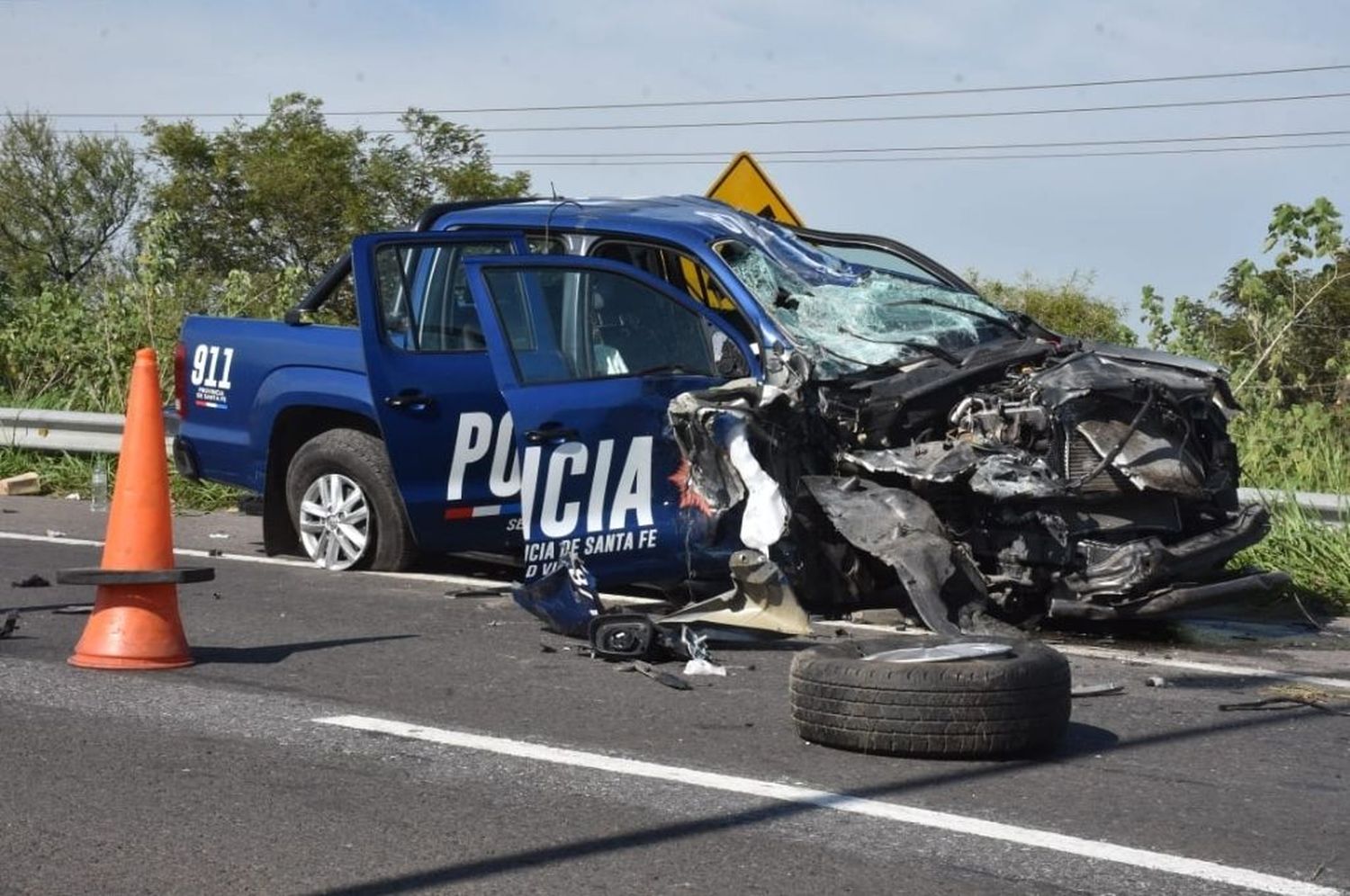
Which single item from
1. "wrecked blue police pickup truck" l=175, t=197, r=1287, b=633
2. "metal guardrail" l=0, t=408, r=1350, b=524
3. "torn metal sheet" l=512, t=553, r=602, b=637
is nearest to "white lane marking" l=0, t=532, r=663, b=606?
"wrecked blue police pickup truck" l=175, t=197, r=1287, b=633

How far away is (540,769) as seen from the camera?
5.08 meters

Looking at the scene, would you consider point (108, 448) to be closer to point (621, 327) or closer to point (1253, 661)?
point (621, 327)

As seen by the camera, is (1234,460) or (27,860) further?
(1234,460)

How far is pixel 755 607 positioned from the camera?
721 centimetres

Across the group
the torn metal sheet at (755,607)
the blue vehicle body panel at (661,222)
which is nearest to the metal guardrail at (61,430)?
the blue vehicle body panel at (661,222)

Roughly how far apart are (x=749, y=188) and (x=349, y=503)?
4.94 metres

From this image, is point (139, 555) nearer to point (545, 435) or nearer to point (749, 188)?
point (545, 435)

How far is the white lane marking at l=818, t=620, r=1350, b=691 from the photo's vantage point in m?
6.85

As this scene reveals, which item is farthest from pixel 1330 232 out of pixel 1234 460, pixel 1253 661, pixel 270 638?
pixel 270 638

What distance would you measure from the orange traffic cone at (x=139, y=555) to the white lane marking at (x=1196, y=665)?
2870 millimetres

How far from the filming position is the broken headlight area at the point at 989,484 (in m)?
7.24

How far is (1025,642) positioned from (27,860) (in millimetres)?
3121

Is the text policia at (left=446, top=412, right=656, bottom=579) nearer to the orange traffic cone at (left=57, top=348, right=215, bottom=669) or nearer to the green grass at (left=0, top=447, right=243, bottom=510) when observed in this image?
the orange traffic cone at (left=57, top=348, right=215, bottom=669)

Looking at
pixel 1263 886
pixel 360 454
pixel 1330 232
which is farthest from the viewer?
pixel 1330 232
